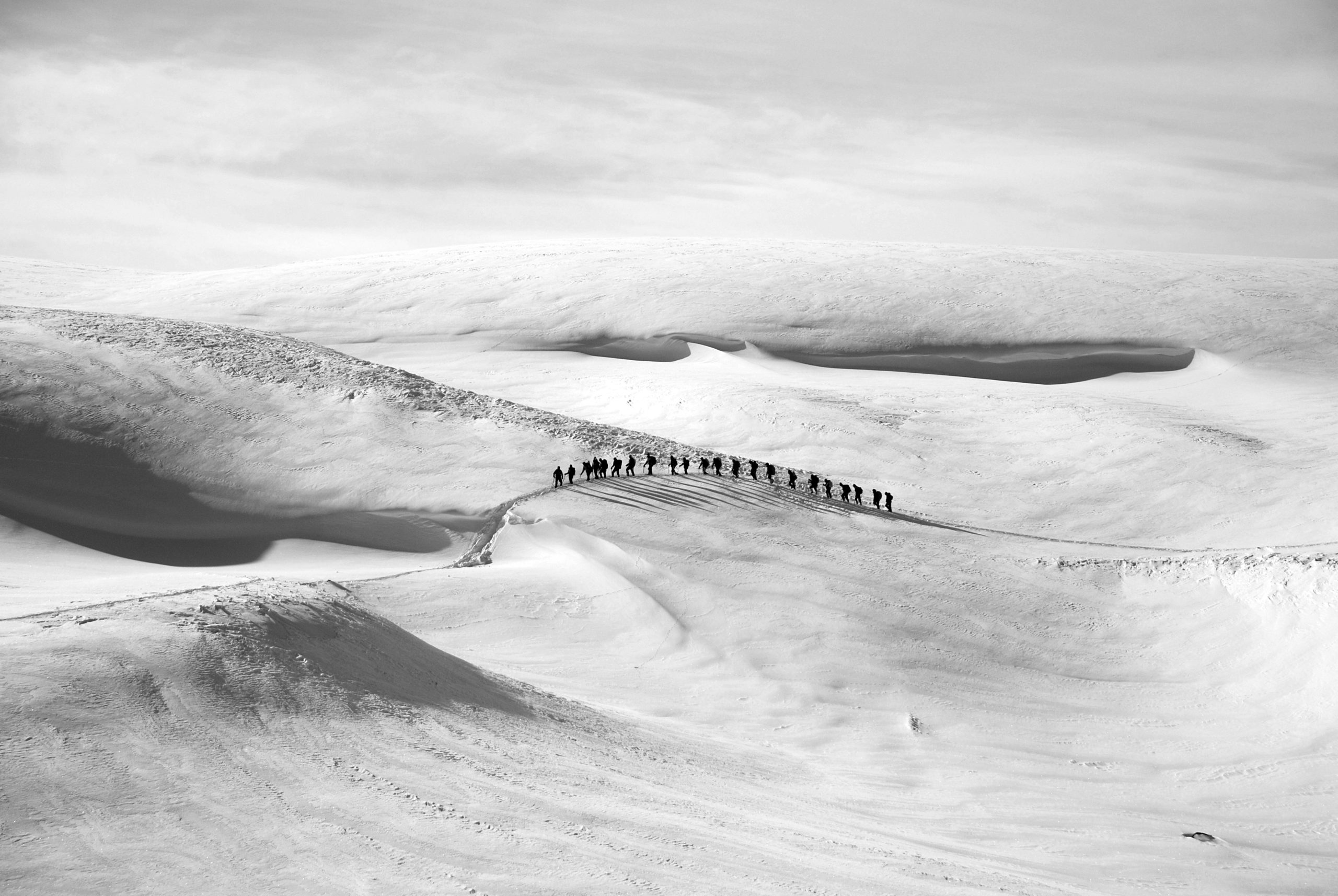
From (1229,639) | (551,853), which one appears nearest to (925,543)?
(1229,639)

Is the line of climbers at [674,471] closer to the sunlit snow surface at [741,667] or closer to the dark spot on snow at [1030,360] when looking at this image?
the sunlit snow surface at [741,667]

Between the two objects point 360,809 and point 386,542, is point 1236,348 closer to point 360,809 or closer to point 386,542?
point 386,542

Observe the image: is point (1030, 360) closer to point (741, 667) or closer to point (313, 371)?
point (313, 371)

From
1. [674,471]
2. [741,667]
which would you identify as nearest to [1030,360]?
[674,471]

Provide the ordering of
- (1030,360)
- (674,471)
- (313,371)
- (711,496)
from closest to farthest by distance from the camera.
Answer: (711,496) → (674,471) → (313,371) → (1030,360)

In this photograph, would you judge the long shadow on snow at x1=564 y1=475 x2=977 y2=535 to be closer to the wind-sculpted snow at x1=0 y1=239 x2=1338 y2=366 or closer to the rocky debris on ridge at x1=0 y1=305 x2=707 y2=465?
the rocky debris on ridge at x1=0 y1=305 x2=707 y2=465

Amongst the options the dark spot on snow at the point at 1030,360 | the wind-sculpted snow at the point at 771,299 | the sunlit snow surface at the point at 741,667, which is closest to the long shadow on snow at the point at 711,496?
the sunlit snow surface at the point at 741,667

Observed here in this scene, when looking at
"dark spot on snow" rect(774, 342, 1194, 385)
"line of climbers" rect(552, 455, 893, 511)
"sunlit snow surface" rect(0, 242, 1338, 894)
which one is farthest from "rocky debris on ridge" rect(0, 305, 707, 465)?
"dark spot on snow" rect(774, 342, 1194, 385)
